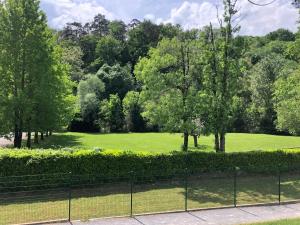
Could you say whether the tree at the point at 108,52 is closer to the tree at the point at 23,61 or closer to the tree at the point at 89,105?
the tree at the point at 89,105

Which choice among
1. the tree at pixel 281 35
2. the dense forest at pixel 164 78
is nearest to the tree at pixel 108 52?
the tree at pixel 281 35

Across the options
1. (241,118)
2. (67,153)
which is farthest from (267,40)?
(67,153)

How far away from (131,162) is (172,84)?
866 centimetres

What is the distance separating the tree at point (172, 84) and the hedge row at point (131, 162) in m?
3.63

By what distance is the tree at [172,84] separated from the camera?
3178 cm

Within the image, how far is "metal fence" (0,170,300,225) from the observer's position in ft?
63.1

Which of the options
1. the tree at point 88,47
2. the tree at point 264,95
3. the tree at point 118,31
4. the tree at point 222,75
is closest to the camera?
the tree at point 222,75

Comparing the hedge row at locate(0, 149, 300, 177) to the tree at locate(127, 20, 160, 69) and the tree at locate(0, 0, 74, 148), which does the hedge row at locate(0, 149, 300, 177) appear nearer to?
the tree at locate(0, 0, 74, 148)

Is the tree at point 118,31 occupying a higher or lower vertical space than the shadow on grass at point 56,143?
higher

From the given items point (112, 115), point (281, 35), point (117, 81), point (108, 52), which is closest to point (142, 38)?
point (108, 52)

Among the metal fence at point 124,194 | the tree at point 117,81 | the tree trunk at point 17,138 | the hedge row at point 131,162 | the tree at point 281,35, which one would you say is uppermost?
the tree at point 281,35

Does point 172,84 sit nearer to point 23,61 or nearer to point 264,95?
point 23,61

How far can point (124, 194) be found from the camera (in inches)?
899

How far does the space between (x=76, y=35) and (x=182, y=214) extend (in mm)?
133291
